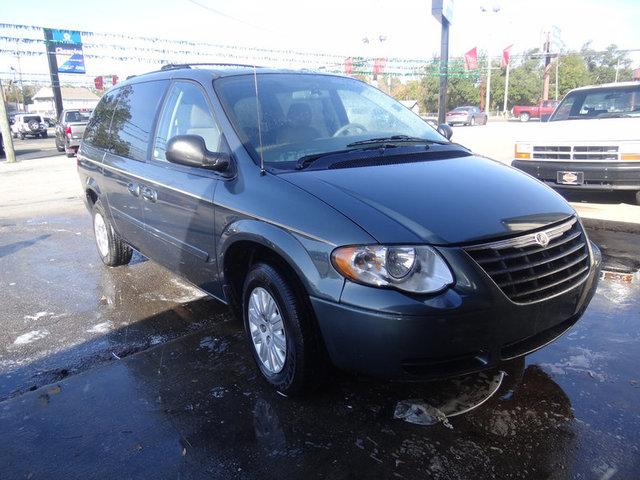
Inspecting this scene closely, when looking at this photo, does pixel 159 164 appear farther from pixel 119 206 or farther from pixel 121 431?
pixel 121 431

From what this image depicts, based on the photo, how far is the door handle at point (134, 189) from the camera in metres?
4.18

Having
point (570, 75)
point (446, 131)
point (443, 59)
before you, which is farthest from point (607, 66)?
point (446, 131)

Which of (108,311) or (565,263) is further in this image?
(108,311)

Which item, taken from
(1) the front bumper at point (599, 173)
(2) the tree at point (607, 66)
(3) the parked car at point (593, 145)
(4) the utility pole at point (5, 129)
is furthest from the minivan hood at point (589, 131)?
(2) the tree at point (607, 66)

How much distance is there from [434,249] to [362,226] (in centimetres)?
34

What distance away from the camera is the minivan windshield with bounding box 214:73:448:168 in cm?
324

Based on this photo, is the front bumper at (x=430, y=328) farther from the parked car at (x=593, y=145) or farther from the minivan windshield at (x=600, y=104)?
the minivan windshield at (x=600, y=104)

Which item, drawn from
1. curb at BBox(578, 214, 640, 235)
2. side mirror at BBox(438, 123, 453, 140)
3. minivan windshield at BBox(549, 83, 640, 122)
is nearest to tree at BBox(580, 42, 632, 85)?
minivan windshield at BBox(549, 83, 640, 122)

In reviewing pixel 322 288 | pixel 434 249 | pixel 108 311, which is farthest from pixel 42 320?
pixel 434 249

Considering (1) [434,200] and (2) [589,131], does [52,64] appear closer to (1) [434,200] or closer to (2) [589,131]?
(2) [589,131]

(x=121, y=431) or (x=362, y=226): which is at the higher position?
(x=362, y=226)

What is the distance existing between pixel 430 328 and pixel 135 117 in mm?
3288

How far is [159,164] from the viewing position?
154 inches

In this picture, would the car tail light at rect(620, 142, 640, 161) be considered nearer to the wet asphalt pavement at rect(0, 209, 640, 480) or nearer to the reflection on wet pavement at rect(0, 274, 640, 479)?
the wet asphalt pavement at rect(0, 209, 640, 480)
